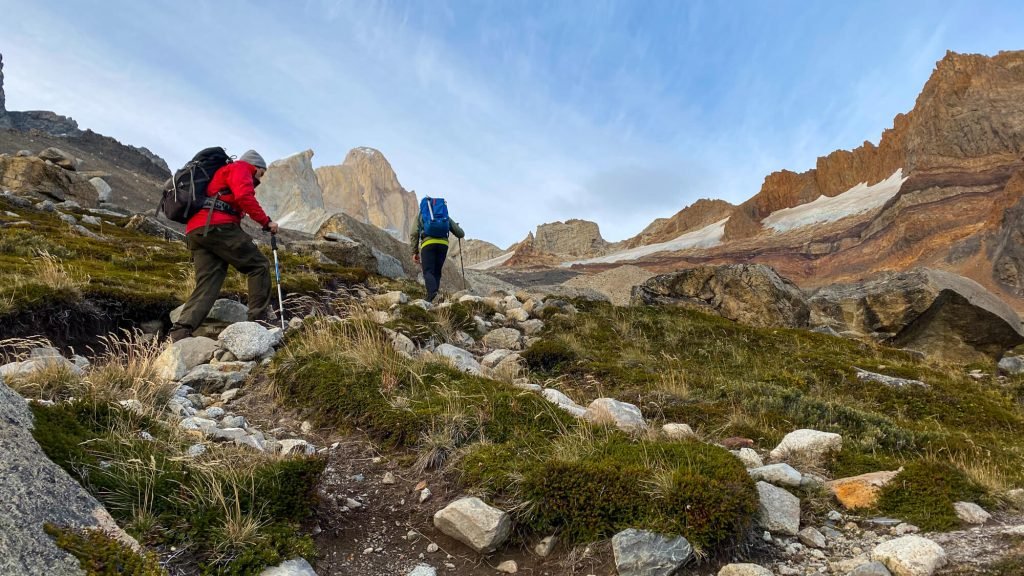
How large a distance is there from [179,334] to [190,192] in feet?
7.24

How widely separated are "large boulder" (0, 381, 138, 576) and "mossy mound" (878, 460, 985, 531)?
15.4 feet

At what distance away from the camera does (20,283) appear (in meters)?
8.84

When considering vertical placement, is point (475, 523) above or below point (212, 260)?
below

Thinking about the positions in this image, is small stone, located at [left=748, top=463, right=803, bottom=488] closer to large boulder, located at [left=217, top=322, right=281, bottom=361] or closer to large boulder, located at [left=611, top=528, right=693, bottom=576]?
large boulder, located at [left=611, top=528, right=693, bottom=576]

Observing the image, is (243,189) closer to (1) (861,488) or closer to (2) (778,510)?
(2) (778,510)

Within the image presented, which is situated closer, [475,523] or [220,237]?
[475,523]

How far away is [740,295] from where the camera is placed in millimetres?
19547

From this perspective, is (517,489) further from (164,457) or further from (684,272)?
(684,272)

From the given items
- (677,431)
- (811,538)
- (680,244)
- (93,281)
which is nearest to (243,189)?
(93,281)

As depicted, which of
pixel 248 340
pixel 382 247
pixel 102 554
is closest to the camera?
pixel 102 554

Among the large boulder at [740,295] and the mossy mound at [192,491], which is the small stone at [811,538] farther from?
the large boulder at [740,295]

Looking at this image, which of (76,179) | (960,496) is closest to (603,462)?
(960,496)

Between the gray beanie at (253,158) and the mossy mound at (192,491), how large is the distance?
6.26m

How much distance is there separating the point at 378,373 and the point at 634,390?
351 centimetres
